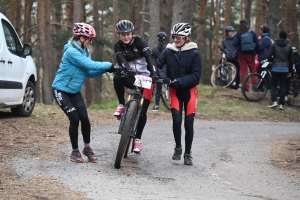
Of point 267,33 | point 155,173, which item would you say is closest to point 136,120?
point 155,173

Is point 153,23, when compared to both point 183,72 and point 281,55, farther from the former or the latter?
point 183,72

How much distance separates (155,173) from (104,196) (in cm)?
161

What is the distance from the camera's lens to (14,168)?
7.73 meters

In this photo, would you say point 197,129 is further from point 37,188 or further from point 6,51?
point 37,188

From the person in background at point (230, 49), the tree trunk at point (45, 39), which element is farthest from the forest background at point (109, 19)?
the person in background at point (230, 49)

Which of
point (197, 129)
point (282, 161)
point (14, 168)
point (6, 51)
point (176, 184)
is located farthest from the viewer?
point (197, 129)

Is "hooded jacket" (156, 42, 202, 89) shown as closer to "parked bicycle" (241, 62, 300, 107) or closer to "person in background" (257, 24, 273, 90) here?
"parked bicycle" (241, 62, 300, 107)

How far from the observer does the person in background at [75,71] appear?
25.9 ft

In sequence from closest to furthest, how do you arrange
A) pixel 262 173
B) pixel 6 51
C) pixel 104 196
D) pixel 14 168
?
pixel 104 196, pixel 14 168, pixel 262 173, pixel 6 51

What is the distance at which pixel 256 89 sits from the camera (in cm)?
1841

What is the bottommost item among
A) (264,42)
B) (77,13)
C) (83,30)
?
(264,42)

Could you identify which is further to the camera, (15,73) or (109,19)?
(109,19)

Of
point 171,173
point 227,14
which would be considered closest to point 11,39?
point 171,173

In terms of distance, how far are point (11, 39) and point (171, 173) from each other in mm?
6075
